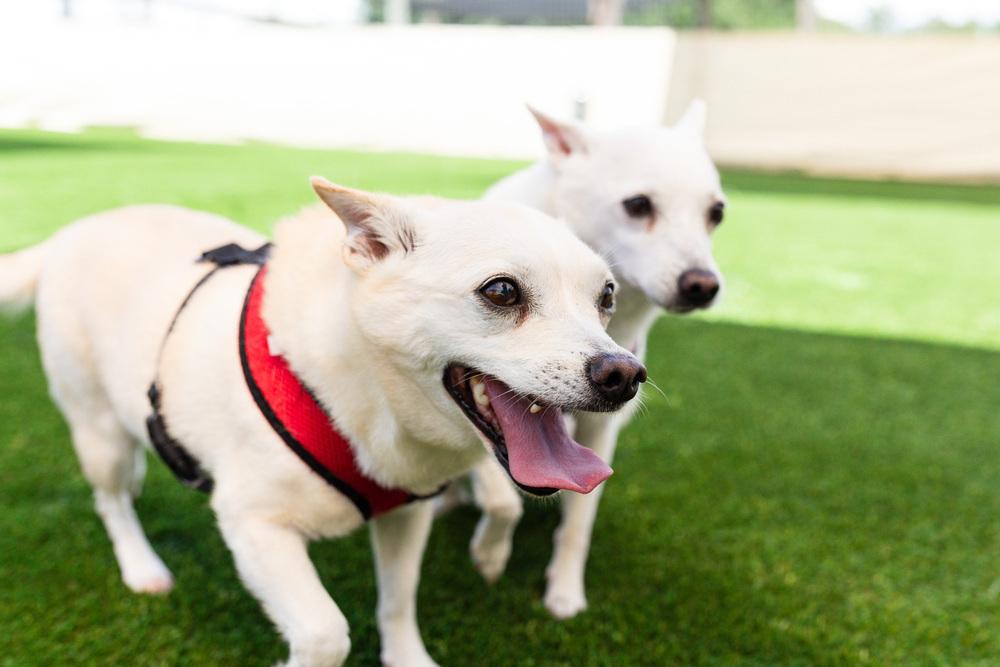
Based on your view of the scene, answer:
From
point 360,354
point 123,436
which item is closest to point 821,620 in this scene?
point 360,354

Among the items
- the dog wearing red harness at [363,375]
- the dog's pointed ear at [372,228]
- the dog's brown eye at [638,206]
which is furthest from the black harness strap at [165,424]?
the dog's brown eye at [638,206]

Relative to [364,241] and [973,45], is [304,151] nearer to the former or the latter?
[973,45]

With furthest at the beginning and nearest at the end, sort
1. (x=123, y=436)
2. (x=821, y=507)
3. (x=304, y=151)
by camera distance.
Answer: (x=304, y=151) → (x=821, y=507) → (x=123, y=436)

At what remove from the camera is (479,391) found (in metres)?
1.75

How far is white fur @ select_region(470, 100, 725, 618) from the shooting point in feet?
8.77

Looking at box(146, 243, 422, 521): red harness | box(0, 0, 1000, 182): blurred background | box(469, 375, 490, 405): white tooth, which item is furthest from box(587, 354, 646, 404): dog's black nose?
box(0, 0, 1000, 182): blurred background

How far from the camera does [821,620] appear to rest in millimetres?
2674

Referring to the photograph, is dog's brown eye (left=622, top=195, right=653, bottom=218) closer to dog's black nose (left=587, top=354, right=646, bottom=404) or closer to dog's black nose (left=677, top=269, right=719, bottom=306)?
dog's black nose (left=677, top=269, right=719, bottom=306)

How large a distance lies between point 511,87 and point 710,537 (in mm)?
19056

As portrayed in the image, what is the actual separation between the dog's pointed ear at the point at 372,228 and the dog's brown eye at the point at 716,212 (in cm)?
146

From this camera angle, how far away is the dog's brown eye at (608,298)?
6.27 feet

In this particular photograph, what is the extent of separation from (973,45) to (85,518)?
21794 millimetres

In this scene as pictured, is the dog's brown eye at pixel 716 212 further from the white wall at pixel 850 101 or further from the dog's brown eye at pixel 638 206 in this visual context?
the white wall at pixel 850 101

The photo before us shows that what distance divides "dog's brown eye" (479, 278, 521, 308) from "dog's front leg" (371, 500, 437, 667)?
2.70ft
